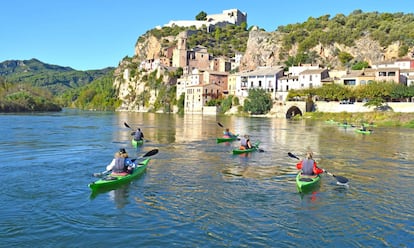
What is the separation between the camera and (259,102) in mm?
80875

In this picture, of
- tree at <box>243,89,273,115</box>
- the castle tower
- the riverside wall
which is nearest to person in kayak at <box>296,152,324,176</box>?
the riverside wall

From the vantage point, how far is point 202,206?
12.2 meters

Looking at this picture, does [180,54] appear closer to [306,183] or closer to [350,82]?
[350,82]

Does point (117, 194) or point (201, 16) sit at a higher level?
point (201, 16)

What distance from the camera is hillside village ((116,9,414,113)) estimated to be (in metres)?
73.8

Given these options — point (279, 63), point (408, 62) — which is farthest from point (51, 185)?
point (279, 63)

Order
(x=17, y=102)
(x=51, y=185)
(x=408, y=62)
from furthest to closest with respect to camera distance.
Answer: (x=17, y=102) < (x=408, y=62) < (x=51, y=185)

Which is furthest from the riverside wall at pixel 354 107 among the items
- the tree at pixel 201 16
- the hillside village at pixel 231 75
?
the tree at pixel 201 16

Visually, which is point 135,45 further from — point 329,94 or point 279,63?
point 329,94

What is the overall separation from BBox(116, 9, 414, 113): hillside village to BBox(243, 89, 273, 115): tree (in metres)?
2.33

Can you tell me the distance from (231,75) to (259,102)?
21.0 meters

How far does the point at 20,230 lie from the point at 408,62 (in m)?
80.7

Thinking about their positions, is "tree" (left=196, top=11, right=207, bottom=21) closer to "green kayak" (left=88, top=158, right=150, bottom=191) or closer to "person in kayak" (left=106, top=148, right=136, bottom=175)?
"green kayak" (left=88, top=158, right=150, bottom=191)

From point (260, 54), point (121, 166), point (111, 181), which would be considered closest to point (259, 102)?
point (260, 54)
